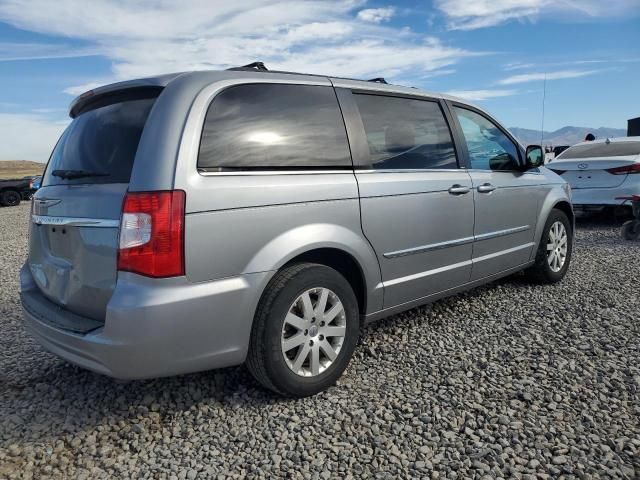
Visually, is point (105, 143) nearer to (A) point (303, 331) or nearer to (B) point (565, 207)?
(A) point (303, 331)

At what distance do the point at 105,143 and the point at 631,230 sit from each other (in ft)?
24.9

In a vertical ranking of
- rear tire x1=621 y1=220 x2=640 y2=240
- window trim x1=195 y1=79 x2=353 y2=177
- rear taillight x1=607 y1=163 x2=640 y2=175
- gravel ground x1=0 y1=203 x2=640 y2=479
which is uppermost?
window trim x1=195 y1=79 x2=353 y2=177

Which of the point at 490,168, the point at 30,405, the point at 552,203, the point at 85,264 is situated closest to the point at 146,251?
the point at 85,264

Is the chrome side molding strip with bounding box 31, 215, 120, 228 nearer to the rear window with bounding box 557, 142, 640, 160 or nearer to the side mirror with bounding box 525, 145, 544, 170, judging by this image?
the side mirror with bounding box 525, 145, 544, 170

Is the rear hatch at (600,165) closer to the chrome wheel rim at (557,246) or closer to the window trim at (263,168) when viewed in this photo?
the chrome wheel rim at (557,246)

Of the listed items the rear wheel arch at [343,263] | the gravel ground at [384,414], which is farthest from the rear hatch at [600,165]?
the rear wheel arch at [343,263]

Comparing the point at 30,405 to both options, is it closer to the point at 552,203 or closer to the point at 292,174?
the point at 292,174

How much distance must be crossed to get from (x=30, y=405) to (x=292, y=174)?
6.70ft

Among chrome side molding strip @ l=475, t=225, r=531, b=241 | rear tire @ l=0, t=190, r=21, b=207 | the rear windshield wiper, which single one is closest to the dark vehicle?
rear tire @ l=0, t=190, r=21, b=207

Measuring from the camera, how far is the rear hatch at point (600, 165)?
8.30 m

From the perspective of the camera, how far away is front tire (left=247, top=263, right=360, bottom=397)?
2.73 m

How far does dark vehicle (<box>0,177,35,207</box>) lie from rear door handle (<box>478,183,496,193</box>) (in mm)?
20947

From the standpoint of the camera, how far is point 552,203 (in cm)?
498

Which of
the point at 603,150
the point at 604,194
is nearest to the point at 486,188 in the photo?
the point at 604,194
